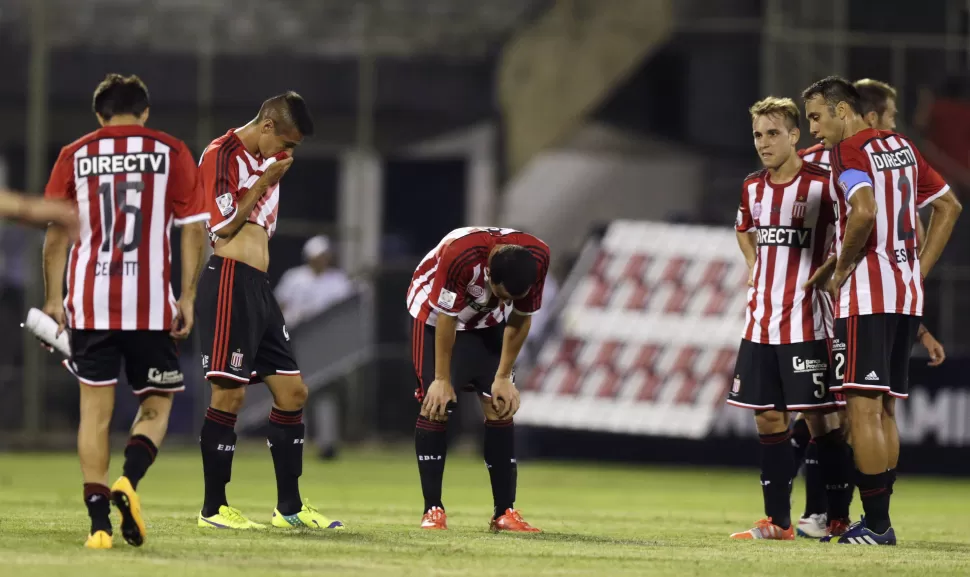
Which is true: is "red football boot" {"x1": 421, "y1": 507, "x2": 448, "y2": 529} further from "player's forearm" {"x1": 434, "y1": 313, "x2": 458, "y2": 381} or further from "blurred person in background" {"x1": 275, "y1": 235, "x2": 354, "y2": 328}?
"blurred person in background" {"x1": 275, "y1": 235, "x2": 354, "y2": 328}

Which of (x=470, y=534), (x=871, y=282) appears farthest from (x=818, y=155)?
(x=470, y=534)

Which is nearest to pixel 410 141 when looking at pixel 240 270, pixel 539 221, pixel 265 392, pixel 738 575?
pixel 539 221

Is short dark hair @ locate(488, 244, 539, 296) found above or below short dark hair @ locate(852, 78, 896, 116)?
below

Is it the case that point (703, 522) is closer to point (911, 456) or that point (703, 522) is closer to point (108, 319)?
point (108, 319)

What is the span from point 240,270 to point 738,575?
2.95 metres

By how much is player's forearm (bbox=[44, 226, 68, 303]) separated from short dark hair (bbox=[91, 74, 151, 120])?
567 mm

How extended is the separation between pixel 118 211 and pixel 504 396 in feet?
7.53

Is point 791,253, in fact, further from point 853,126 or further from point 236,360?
point 236,360

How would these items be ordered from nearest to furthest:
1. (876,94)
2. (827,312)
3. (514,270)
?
1. (514,270)
2. (827,312)
3. (876,94)

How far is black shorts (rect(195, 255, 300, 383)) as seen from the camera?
326 inches

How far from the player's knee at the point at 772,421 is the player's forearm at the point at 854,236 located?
3.01 feet

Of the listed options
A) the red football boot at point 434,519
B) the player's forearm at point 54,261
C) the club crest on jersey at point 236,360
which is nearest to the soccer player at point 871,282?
the red football boot at point 434,519

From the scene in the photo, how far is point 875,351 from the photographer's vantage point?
839 cm

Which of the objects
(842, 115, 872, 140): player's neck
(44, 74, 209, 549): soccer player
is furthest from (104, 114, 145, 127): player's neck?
(842, 115, 872, 140): player's neck
